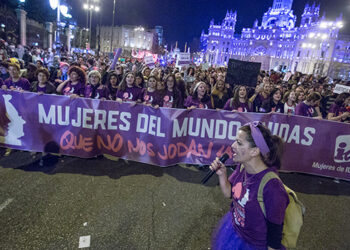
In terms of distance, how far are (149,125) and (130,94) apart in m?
1.63

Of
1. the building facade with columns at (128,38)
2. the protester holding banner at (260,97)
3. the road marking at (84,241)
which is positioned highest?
the building facade with columns at (128,38)

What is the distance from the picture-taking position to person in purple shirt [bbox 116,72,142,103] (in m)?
6.17

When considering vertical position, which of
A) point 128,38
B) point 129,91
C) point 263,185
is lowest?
point 263,185

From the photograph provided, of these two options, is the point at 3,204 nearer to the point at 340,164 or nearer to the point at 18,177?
the point at 18,177

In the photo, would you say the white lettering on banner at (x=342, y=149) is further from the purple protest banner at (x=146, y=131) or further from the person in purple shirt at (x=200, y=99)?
the person in purple shirt at (x=200, y=99)

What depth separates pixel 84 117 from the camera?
4.96 metres

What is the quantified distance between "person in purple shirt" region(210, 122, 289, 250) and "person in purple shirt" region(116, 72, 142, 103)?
15.2 ft

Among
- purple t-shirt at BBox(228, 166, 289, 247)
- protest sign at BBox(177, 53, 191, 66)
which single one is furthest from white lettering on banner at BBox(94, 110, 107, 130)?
protest sign at BBox(177, 53, 191, 66)

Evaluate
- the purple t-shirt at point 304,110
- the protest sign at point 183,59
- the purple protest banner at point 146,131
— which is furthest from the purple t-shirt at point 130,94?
the protest sign at point 183,59

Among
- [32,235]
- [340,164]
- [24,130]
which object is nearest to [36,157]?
[24,130]

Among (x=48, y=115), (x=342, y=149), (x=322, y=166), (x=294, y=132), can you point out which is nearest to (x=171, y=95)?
(x=48, y=115)

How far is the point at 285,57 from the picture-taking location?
103000 mm

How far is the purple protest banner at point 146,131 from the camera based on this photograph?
495 centimetres

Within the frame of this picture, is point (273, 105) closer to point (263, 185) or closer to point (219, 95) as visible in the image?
point (219, 95)
